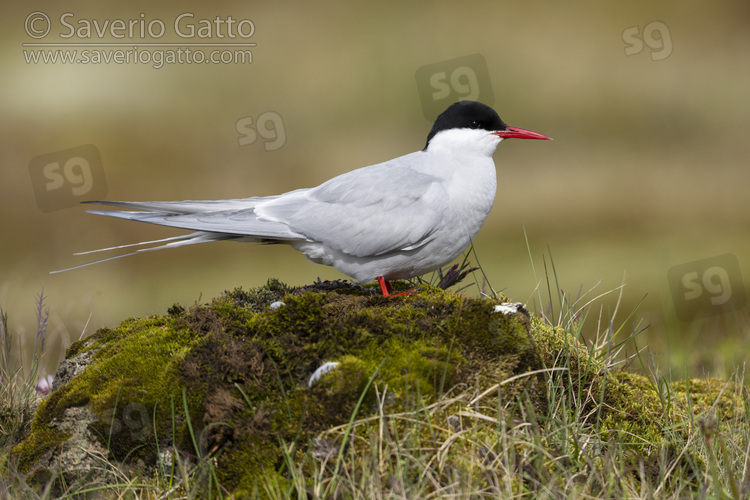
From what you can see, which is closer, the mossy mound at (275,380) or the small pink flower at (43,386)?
the mossy mound at (275,380)

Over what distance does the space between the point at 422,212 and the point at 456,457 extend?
1490 mm

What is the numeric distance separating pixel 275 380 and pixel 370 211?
126 cm

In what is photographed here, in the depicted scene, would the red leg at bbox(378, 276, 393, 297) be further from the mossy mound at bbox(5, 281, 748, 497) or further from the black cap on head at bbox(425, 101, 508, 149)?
the black cap on head at bbox(425, 101, 508, 149)

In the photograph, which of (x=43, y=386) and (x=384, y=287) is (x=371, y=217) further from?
(x=43, y=386)

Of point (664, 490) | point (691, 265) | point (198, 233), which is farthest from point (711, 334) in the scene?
point (198, 233)

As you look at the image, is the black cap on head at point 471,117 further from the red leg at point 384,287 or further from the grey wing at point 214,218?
the grey wing at point 214,218

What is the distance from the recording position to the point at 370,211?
369 cm

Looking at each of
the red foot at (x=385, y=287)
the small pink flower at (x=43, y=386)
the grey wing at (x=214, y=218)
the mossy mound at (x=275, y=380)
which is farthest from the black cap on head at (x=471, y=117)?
the small pink flower at (x=43, y=386)

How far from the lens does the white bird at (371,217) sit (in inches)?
142

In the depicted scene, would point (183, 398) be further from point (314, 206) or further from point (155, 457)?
point (314, 206)

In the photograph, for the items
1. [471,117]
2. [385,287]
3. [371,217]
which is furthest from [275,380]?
[471,117]

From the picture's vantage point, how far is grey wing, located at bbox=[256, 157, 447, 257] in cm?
360

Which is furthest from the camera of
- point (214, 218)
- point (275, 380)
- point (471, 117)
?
point (471, 117)

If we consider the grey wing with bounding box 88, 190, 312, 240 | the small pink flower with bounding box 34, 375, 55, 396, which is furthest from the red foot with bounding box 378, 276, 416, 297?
the small pink flower with bounding box 34, 375, 55, 396
